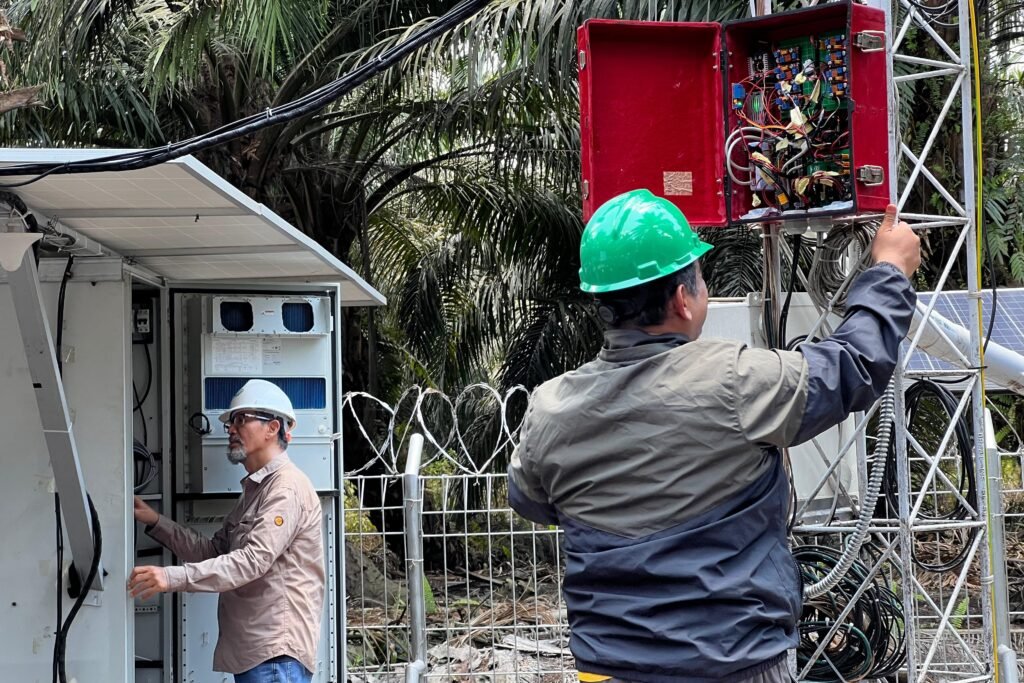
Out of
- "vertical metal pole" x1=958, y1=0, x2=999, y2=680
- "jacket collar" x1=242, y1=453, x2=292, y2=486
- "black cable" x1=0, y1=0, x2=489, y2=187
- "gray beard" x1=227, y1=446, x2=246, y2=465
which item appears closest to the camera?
"black cable" x1=0, y1=0, x2=489, y2=187

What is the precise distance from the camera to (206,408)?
18.2 ft

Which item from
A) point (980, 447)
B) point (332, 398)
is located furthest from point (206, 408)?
point (980, 447)

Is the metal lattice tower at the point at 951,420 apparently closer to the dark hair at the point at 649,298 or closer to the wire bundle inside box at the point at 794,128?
the wire bundle inside box at the point at 794,128

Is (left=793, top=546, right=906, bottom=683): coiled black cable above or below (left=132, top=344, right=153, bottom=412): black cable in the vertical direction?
below

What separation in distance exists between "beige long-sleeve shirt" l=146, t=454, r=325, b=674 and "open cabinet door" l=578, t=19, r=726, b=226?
5.55 feet

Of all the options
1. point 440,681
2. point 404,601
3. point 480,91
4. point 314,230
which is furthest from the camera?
point 314,230

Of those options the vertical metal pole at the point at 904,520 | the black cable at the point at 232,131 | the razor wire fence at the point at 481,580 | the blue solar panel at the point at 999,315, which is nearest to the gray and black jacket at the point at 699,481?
the black cable at the point at 232,131

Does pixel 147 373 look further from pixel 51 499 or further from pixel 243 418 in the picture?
pixel 51 499

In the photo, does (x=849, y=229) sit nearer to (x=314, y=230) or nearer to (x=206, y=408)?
(x=206, y=408)

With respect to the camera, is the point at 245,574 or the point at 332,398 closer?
the point at 245,574

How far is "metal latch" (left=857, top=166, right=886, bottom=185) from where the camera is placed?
427cm

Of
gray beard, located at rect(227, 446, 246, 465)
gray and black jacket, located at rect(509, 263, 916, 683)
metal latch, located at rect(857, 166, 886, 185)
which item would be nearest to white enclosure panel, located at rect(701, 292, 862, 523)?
metal latch, located at rect(857, 166, 886, 185)

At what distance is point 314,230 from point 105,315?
627cm

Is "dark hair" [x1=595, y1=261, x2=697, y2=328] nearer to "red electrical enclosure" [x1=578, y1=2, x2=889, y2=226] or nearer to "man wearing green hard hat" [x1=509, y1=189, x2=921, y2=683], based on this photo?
"man wearing green hard hat" [x1=509, y1=189, x2=921, y2=683]
